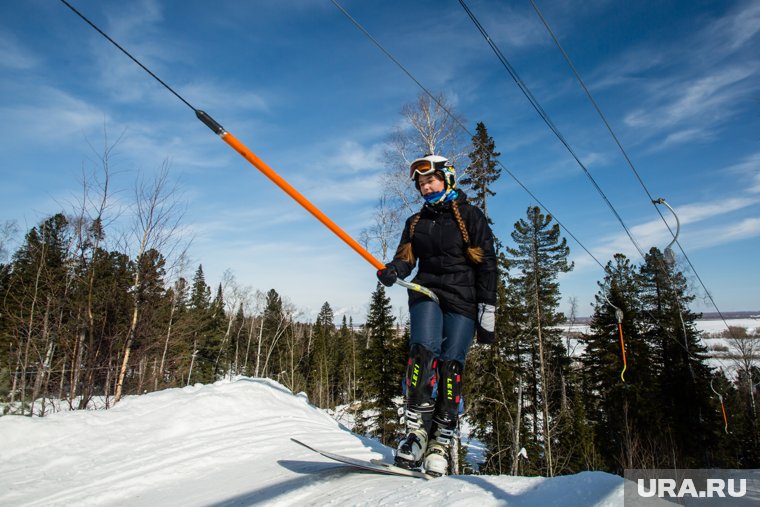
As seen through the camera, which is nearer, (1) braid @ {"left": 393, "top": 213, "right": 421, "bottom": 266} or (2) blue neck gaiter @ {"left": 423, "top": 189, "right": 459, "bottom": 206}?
(2) blue neck gaiter @ {"left": 423, "top": 189, "right": 459, "bottom": 206}

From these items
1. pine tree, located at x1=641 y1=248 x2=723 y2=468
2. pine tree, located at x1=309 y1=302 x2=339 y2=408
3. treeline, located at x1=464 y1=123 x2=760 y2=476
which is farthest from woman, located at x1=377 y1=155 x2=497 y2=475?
pine tree, located at x1=309 y1=302 x2=339 y2=408

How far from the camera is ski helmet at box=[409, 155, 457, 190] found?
3.79 meters

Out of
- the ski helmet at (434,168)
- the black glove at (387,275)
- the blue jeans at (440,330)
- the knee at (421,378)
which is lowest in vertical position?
the knee at (421,378)

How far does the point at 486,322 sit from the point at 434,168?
5.02 feet

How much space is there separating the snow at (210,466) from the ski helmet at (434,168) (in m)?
2.55

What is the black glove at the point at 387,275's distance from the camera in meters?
3.60

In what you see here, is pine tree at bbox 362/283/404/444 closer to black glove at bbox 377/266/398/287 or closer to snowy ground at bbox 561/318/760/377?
snowy ground at bbox 561/318/760/377

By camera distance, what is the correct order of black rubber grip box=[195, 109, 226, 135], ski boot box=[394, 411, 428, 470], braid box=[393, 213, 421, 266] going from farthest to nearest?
braid box=[393, 213, 421, 266] < ski boot box=[394, 411, 428, 470] < black rubber grip box=[195, 109, 226, 135]

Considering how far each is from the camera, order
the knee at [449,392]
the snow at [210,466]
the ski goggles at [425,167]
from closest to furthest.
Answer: the snow at [210,466], the knee at [449,392], the ski goggles at [425,167]

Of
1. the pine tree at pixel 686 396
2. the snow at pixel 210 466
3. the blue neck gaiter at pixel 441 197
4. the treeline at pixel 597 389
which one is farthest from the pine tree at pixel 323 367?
the blue neck gaiter at pixel 441 197

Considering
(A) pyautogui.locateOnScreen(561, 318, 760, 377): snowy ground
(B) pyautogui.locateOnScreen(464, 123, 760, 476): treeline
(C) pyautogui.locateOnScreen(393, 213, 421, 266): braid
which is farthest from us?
(A) pyautogui.locateOnScreen(561, 318, 760, 377): snowy ground

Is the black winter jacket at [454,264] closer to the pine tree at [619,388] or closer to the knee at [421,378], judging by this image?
the knee at [421,378]

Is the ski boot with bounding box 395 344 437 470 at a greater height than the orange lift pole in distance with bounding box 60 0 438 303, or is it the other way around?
the orange lift pole in distance with bounding box 60 0 438 303

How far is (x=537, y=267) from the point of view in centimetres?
2716
